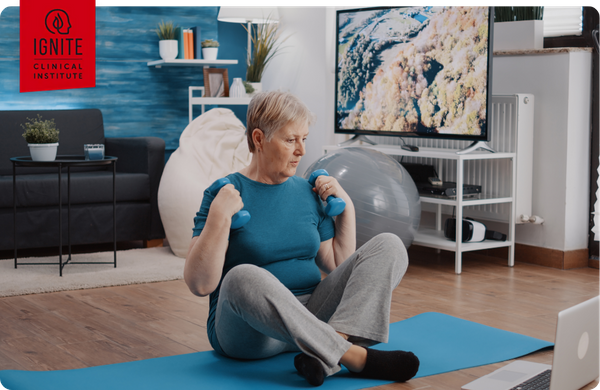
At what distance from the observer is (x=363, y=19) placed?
4.09 meters

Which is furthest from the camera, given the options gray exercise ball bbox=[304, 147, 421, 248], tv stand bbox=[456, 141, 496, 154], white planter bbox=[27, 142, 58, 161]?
tv stand bbox=[456, 141, 496, 154]

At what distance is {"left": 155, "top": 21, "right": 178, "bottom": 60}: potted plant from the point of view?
493 cm

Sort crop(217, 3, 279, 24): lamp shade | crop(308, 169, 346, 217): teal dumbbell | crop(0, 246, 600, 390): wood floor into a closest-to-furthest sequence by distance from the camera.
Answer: crop(308, 169, 346, 217): teal dumbbell → crop(0, 246, 600, 390): wood floor → crop(217, 3, 279, 24): lamp shade

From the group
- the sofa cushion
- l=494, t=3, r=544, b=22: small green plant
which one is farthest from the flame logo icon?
l=494, t=3, r=544, b=22: small green plant

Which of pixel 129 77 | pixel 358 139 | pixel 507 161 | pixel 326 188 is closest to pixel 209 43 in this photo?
pixel 129 77

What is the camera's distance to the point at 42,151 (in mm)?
3498

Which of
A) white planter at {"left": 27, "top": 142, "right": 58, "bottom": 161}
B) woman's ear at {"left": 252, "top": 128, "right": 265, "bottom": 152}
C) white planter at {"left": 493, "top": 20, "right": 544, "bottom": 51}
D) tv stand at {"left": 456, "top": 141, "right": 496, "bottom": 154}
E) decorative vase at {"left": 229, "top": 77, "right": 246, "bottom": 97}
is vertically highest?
white planter at {"left": 493, "top": 20, "right": 544, "bottom": 51}

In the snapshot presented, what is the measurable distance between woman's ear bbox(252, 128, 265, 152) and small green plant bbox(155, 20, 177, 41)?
338 cm

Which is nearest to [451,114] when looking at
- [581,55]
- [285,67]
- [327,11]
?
[581,55]

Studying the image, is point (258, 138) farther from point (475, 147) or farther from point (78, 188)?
point (78, 188)

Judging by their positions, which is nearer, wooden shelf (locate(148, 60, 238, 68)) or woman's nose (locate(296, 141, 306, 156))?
woman's nose (locate(296, 141, 306, 156))

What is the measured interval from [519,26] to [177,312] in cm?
245

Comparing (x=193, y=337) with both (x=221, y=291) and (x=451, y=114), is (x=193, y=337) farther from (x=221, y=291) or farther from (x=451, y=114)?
(x=451, y=114)

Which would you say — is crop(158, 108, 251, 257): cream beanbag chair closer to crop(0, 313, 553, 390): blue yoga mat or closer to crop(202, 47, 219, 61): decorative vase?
crop(202, 47, 219, 61): decorative vase
